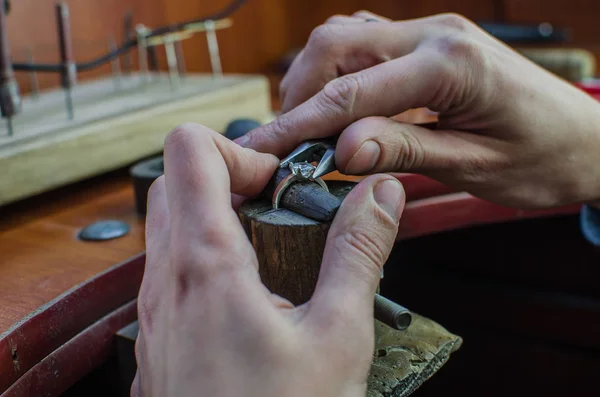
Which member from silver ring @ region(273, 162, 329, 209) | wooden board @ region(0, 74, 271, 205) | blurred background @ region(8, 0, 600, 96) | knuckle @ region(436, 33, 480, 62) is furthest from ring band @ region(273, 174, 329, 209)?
blurred background @ region(8, 0, 600, 96)

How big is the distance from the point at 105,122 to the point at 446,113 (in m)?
0.57

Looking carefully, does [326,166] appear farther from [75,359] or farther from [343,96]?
[75,359]

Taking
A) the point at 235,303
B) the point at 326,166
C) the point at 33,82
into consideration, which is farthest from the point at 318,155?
the point at 33,82

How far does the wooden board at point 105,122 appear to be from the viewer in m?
0.97

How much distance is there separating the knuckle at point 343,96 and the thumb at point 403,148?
25mm

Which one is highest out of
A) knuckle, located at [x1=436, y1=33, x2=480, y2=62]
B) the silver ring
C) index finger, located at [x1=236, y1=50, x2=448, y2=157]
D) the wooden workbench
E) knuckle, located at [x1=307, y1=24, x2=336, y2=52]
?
knuckle, located at [x1=307, y1=24, x2=336, y2=52]

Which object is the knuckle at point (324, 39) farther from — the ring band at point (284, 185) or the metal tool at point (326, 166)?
the ring band at point (284, 185)

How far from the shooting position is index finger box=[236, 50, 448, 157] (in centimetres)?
74

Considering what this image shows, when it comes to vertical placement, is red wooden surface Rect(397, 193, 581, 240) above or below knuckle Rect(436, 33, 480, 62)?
below

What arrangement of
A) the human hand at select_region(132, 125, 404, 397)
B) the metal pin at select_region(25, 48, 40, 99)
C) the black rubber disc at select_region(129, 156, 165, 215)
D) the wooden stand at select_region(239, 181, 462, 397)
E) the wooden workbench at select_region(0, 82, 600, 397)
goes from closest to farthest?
the human hand at select_region(132, 125, 404, 397) < the wooden stand at select_region(239, 181, 462, 397) < the wooden workbench at select_region(0, 82, 600, 397) < the black rubber disc at select_region(129, 156, 165, 215) < the metal pin at select_region(25, 48, 40, 99)

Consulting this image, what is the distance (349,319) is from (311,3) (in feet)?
7.22

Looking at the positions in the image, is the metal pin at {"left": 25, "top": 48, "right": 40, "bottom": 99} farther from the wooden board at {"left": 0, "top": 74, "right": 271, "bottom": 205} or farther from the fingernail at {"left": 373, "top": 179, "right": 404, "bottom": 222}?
the fingernail at {"left": 373, "top": 179, "right": 404, "bottom": 222}

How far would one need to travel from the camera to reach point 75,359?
0.75m

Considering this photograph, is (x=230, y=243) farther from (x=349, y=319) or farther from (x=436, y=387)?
(x=436, y=387)
